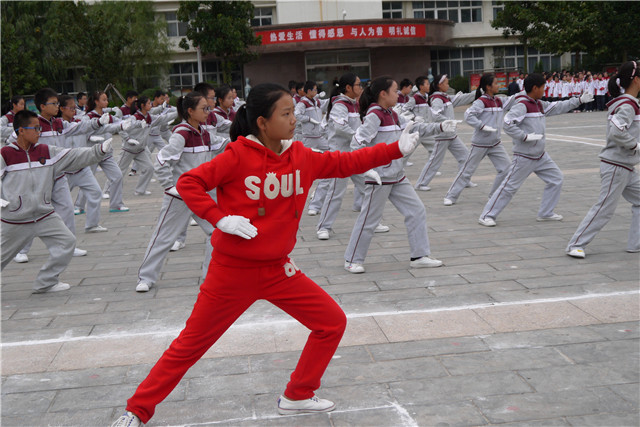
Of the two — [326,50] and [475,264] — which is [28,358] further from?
[326,50]

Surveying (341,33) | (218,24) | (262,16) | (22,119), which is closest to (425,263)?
(22,119)

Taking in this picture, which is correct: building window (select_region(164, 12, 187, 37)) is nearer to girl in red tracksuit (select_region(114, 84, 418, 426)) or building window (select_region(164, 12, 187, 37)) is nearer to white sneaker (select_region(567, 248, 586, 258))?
white sneaker (select_region(567, 248, 586, 258))

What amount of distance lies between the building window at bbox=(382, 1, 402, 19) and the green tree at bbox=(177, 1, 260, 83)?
11456mm

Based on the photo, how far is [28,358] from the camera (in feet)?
15.1

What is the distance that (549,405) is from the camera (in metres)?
3.54

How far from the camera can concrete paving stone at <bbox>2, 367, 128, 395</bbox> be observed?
408 centimetres

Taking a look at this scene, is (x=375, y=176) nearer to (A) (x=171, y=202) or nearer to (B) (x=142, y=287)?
(A) (x=171, y=202)

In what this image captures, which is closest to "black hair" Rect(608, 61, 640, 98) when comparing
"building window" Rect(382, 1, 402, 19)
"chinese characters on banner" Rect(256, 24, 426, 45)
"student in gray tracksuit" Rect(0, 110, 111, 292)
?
"student in gray tracksuit" Rect(0, 110, 111, 292)

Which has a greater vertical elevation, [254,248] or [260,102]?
[260,102]

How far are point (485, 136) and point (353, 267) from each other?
4.19 metres

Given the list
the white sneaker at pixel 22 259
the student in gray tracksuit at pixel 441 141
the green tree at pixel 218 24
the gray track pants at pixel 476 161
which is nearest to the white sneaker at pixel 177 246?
the white sneaker at pixel 22 259

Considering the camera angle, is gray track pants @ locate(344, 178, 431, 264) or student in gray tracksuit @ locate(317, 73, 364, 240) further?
student in gray tracksuit @ locate(317, 73, 364, 240)

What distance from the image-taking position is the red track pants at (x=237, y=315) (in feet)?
11.1

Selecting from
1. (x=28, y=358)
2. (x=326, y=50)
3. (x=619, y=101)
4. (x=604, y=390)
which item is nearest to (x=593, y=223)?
(x=619, y=101)
